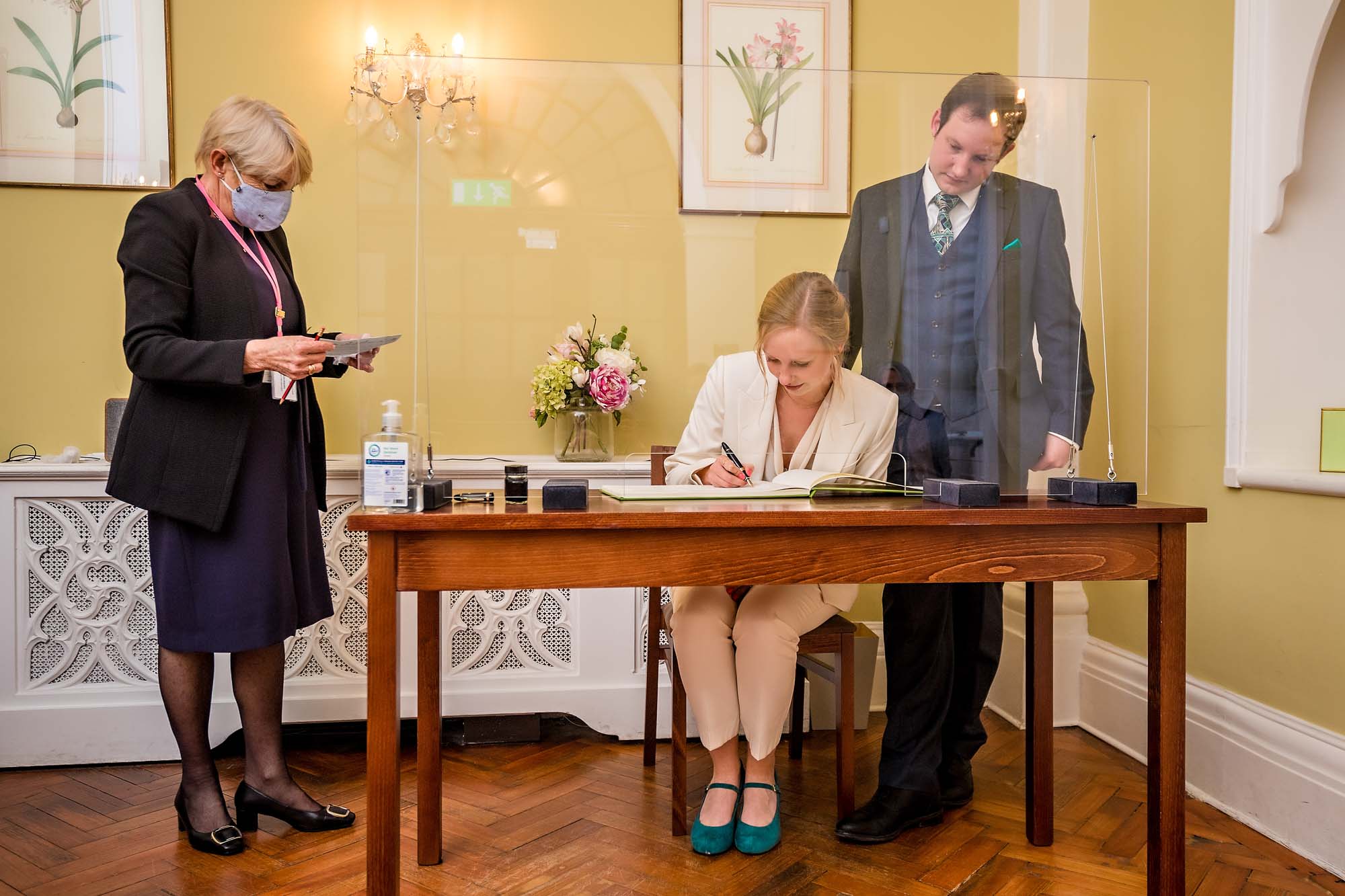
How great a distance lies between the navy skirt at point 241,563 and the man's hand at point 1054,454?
153 centimetres

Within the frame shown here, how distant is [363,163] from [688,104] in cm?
58

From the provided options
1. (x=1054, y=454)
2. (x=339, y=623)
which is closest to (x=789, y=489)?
(x=1054, y=454)

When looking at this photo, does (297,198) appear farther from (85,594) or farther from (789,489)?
(789,489)

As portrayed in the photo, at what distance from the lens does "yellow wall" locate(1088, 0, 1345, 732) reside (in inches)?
75.3

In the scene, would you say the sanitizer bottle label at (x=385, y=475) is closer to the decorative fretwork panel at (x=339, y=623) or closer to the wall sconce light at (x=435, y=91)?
the wall sconce light at (x=435, y=91)

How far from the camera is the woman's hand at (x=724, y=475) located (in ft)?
5.67

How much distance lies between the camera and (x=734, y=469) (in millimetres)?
1729

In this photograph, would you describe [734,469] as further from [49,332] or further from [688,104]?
[49,332]

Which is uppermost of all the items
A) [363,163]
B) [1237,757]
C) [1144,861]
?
[363,163]

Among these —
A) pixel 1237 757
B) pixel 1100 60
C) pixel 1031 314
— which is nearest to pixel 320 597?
pixel 1031 314

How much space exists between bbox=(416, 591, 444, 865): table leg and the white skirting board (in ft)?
4.66

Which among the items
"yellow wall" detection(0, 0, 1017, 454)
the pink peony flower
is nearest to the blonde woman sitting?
the pink peony flower

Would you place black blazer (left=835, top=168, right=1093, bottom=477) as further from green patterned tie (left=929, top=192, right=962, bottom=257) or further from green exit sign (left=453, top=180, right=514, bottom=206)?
green exit sign (left=453, top=180, right=514, bottom=206)

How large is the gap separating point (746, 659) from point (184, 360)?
4.03 feet
